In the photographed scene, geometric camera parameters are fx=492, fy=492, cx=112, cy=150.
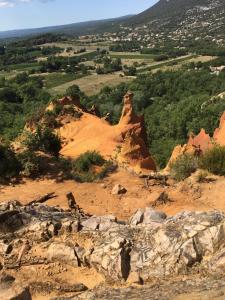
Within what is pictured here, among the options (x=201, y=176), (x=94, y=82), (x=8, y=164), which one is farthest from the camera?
(x=94, y=82)

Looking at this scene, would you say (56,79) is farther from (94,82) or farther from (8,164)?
(8,164)

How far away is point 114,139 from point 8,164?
364 inches

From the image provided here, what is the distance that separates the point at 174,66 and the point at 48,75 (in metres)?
37.0

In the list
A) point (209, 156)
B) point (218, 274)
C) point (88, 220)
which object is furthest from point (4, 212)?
point (209, 156)

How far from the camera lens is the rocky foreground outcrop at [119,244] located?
39.0 feet

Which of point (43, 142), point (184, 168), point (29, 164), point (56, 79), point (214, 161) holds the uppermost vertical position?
point (43, 142)

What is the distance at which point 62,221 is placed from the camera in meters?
14.0

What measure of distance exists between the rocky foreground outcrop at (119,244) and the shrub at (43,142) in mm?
10580

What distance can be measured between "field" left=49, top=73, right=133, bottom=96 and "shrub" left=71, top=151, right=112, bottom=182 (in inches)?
3594

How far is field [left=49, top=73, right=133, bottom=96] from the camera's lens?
11850 cm

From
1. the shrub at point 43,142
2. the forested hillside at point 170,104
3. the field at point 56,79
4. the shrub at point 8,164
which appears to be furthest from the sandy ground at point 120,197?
the field at point 56,79

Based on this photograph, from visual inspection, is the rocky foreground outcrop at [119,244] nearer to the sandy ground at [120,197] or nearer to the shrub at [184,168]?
the sandy ground at [120,197]

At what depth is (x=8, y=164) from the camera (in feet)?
71.3

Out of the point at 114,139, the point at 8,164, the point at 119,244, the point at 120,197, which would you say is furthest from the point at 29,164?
the point at 119,244
